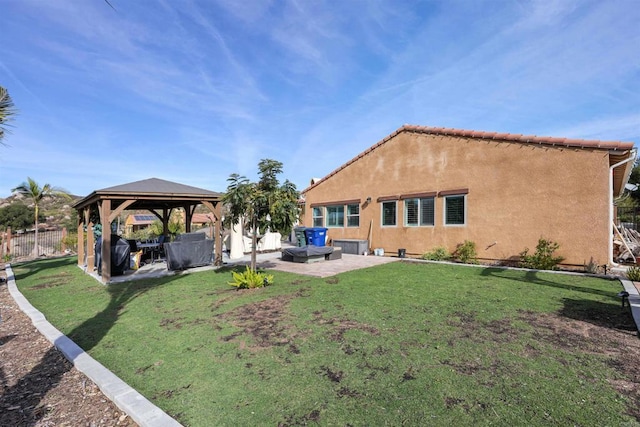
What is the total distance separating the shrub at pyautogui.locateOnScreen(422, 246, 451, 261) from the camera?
12031 mm

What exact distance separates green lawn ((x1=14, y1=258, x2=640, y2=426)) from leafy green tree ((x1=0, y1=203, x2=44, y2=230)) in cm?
3150

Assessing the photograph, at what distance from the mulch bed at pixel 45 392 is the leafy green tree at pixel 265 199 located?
450cm

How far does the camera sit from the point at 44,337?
190 inches

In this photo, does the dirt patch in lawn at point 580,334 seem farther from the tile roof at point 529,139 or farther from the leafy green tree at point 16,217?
the leafy green tree at point 16,217

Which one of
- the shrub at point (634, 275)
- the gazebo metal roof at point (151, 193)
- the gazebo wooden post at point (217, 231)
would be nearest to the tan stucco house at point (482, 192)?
the shrub at point (634, 275)

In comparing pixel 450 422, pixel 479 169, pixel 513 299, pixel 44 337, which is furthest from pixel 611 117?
pixel 44 337

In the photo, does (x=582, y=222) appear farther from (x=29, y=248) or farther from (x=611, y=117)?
(x=29, y=248)

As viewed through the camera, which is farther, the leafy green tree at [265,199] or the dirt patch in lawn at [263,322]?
the leafy green tree at [265,199]

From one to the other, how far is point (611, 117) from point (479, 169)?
10530mm

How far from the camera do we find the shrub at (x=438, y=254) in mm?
12031

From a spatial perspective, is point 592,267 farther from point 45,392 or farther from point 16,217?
point 16,217

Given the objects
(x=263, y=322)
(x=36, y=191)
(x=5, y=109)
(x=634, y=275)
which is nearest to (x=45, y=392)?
(x=263, y=322)

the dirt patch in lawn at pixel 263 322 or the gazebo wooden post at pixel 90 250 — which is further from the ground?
the gazebo wooden post at pixel 90 250

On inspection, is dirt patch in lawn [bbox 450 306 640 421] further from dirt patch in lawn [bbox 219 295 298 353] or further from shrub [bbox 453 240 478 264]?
shrub [bbox 453 240 478 264]
